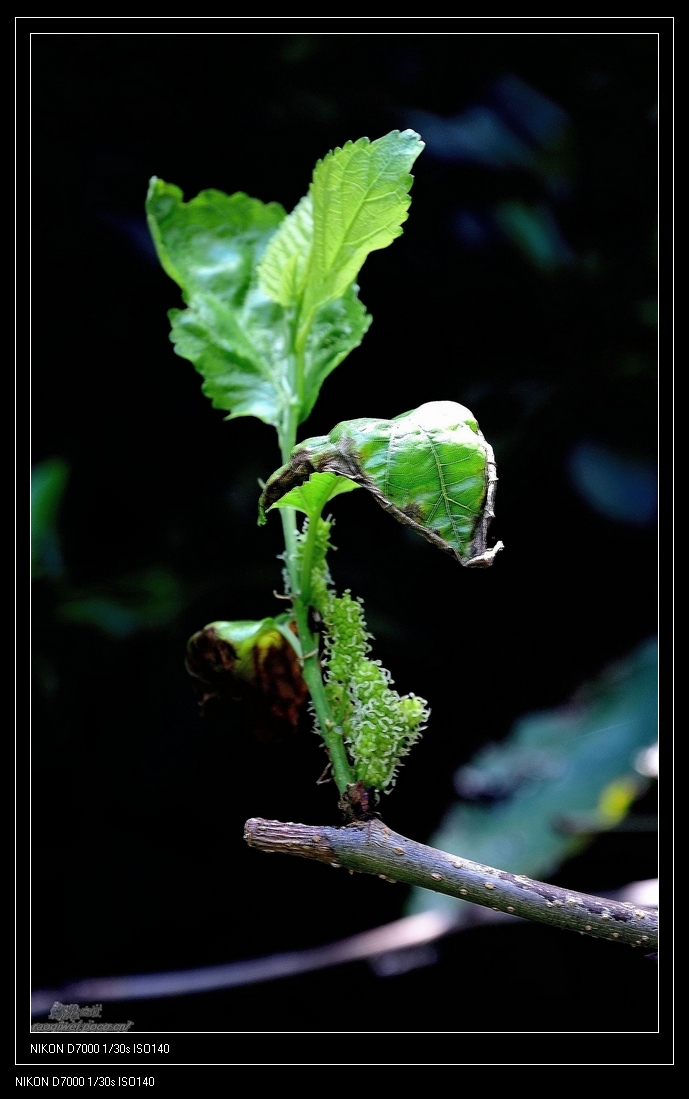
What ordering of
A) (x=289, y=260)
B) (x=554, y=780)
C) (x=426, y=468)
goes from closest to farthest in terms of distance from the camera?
(x=426, y=468) → (x=289, y=260) → (x=554, y=780)

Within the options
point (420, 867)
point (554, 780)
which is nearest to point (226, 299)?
point (420, 867)

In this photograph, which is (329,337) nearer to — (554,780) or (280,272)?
(280,272)

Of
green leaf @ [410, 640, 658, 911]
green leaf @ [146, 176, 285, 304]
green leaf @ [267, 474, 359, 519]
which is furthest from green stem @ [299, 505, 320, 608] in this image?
green leaf @ [410, 640, 658, 911]

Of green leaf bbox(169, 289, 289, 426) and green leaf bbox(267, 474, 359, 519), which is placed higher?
green leaf bbox(169, 289, 289, 426)

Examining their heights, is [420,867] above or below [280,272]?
below

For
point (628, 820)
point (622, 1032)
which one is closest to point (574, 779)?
point (628, 820)

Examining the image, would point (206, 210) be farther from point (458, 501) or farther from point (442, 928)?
point (442, 928)

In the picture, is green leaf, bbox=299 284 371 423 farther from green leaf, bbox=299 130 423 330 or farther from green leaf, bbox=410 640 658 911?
green leaf, bbox=410 640 658 911

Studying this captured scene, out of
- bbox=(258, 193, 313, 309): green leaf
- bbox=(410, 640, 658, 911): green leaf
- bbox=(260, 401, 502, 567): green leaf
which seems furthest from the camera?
bbox=(410, 640, 658, 911): green leaf
